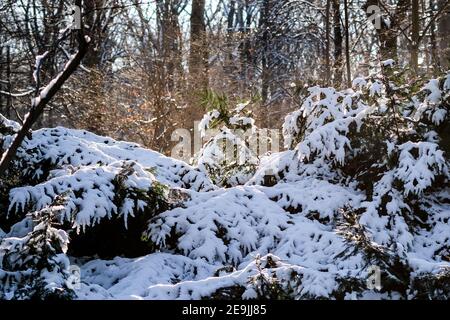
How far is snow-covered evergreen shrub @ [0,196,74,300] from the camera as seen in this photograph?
9.23ft

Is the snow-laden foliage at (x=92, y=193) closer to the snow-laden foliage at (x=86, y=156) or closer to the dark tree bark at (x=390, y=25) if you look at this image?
the snow-laden foliage at (x=86, y=156)

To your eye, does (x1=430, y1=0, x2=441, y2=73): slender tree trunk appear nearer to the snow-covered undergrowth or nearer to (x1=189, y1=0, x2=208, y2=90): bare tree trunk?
the snow-covered undergrowth

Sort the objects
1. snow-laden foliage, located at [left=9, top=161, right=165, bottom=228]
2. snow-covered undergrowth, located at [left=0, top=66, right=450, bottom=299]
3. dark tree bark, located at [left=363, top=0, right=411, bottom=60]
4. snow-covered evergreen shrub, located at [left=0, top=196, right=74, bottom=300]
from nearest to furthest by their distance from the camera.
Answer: snow-covered evergreen shrub, located at [left=0, top=196, right=74, bottom=300]
snow-covered undergrowth, located at [left=0, top=66, right=450, bottom=299]
snow-laden foliage, located at [left=9, top=161, right=165, bottom=228]
dark tree bark, located at [left=363, top=0, right=411, bottom=60]

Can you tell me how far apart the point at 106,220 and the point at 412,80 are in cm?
324

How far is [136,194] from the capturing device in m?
3.90

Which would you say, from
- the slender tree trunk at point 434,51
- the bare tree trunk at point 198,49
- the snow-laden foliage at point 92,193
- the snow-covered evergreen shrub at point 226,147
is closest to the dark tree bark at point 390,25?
the slender tree trunk at point 434,51

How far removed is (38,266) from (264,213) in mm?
1837

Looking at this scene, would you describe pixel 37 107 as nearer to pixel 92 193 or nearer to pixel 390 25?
pixel 92 193

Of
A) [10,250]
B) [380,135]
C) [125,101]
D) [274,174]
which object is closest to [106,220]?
[10,250]

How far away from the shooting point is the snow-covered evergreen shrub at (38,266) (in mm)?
2812

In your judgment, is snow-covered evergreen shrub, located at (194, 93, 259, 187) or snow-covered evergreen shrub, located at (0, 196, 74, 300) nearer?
snow-covered evergreen shrub, located at (0, 196, 74, 300)

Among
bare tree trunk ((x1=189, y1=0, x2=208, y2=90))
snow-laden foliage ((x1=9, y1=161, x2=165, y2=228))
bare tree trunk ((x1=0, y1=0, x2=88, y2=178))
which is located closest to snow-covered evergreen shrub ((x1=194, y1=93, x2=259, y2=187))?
snow-laden foliage ((x1=9, y1=161, x2=165, y2=228))

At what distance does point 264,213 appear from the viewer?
410cm

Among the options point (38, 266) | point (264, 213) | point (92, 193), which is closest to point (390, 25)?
point (264, 213)
